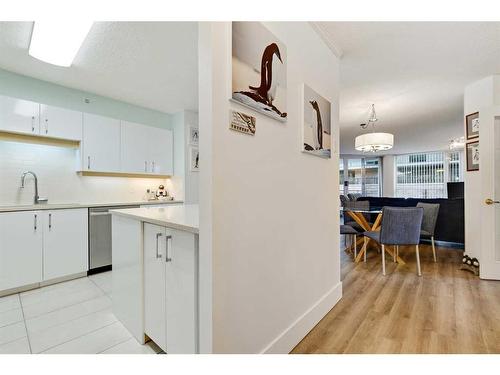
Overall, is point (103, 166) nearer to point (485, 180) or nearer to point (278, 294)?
point (278, 294)

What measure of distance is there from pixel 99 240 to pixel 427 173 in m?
10.3

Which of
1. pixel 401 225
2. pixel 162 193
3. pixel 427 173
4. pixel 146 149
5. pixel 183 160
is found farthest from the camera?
pixel 427 173

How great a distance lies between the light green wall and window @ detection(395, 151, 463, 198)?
29.9 feet

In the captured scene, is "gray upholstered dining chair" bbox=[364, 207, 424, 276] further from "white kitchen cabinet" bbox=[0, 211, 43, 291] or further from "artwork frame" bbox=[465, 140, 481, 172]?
"white kitchen cabinet" bbox=[0, 211, 43, 291]

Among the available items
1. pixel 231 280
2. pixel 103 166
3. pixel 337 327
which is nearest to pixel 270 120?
pixel 231 280

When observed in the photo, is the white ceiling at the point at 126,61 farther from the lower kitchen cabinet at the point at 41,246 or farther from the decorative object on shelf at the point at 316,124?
the lower kitchen cabinet at the point at 41,246

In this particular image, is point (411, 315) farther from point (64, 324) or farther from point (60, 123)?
point (60, 123)

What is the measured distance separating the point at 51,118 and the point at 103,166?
2.61 ft

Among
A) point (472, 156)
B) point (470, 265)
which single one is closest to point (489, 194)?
point (472, 156)

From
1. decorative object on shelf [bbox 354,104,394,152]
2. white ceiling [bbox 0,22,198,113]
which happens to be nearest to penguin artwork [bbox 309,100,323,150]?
white ceiling [bbox 0,22,198,113]

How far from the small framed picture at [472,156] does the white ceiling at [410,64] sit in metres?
0.81

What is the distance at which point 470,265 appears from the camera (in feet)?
10.4

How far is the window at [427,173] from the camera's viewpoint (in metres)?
8.58

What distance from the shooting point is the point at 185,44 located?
228cm
